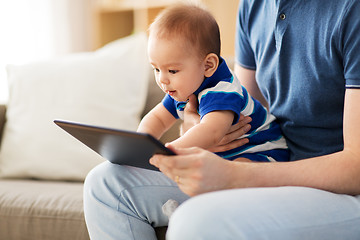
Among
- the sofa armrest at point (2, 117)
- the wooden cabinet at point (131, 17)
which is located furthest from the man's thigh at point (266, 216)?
the wooden cabinet at point (131, 17)

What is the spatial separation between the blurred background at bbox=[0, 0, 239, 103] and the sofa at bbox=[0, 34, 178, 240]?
0.94 metres

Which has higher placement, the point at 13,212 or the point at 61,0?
the point at 61,0

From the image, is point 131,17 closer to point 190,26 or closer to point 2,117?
point 2,117

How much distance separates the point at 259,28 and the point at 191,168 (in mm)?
553

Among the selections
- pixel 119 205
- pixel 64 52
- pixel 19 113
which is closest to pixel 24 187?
pixel 19 113

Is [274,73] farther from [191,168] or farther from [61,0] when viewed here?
[61,0]

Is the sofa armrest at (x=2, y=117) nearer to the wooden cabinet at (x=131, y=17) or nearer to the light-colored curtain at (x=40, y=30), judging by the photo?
the light-colored curtain at (x=40, y=30)

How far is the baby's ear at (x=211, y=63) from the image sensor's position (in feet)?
3.57

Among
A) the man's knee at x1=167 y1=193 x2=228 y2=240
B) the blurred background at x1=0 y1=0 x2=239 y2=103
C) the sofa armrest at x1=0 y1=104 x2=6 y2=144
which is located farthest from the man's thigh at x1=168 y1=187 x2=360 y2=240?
the blurred background at x1=0 y1=0 x2=239 y2=103

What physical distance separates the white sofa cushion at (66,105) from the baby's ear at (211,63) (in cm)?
79

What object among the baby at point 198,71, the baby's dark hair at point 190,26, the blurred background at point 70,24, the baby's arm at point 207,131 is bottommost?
the blurred background at point 70,24

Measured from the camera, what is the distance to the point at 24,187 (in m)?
1.61

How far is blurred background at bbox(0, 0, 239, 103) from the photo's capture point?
291 centimetres

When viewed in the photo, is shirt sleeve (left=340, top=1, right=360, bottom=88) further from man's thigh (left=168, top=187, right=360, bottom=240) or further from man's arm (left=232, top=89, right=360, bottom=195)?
man's thigh (left=168, top=187, right=360, bottom=240)
